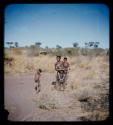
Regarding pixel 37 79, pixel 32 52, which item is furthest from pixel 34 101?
pixel 32 52

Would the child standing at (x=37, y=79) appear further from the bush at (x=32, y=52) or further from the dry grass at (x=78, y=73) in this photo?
the bush at (x=32, y=52)

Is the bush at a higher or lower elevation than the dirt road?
higher

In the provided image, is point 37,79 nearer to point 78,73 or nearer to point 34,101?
point 34,101

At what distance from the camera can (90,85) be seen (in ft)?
6.54

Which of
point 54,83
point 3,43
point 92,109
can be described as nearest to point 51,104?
point 54,83

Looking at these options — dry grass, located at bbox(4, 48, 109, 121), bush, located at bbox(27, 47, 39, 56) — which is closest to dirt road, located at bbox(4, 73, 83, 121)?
dry grass, located at bbox(4, 48, 109, 121)

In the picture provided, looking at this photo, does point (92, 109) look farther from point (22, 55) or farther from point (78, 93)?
point (22, 55)

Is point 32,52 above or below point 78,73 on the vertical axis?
above

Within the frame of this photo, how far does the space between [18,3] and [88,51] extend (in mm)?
767

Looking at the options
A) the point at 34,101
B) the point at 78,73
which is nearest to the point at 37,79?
the point at 34,101

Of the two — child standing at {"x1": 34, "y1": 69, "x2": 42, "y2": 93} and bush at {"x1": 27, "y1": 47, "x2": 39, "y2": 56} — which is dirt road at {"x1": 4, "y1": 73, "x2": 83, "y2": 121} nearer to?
child standing at {"x1": 34, "y1": 69, "x2": 42, "y2": 93}

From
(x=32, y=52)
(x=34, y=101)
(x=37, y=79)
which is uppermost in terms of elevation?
(x=32, y=52)

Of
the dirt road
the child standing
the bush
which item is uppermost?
the bush

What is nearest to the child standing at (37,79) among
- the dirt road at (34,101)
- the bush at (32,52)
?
the dirt road at (34,101)
